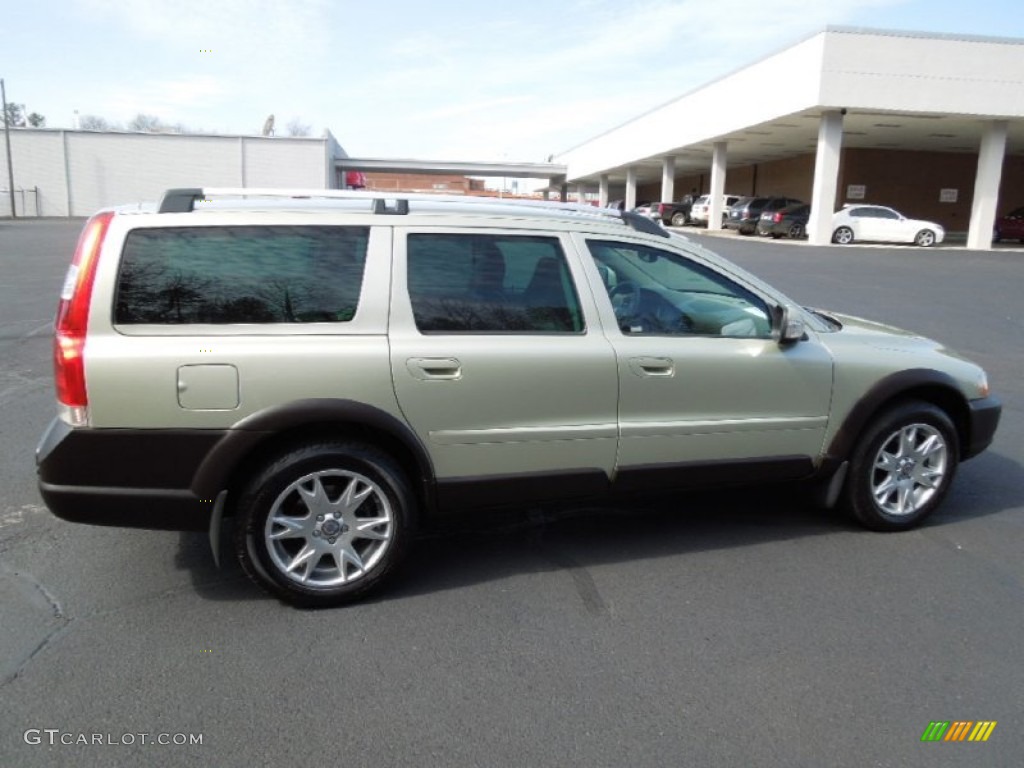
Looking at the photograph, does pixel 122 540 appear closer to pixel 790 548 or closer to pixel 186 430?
pixel 186 430

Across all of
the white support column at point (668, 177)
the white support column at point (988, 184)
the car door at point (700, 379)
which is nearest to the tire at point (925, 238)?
the white support column at point (988, 184)

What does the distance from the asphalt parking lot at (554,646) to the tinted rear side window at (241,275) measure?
4.30 feet

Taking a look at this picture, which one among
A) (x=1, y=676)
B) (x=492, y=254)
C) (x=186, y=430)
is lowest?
(x=1, y=676)

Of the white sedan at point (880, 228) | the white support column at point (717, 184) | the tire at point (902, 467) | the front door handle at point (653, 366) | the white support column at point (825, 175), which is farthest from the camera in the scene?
the white support column at point (717, 184)

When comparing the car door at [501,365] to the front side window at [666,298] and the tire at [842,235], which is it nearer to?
the front side window at [666,298]

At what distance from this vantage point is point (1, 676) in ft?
9.46

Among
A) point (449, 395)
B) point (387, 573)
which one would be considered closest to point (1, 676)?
point (387, 573)

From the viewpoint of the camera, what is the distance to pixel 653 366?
3.76 m

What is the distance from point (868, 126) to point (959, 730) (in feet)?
106

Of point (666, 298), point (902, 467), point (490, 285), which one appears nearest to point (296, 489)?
point (490, 285)

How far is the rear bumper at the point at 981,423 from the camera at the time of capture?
174 inches

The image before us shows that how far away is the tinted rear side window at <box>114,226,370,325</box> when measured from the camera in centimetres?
323

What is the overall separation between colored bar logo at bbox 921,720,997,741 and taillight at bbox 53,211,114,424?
11.2ft

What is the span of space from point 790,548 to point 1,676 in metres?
3.64
